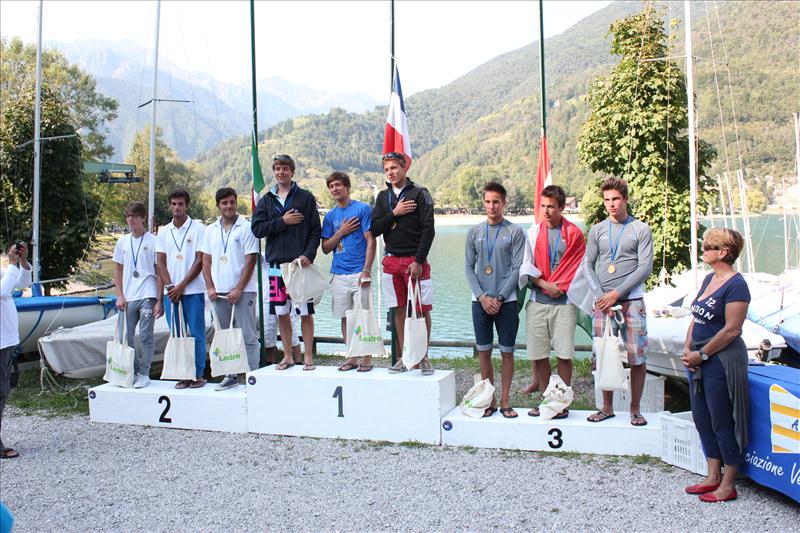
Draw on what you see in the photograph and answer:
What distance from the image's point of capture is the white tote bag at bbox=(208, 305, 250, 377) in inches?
217

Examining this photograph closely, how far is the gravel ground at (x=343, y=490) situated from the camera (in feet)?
12.1

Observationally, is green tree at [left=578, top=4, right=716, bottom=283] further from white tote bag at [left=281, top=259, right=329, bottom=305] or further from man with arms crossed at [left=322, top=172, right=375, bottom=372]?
white tote bag at [left=281, top=259, right=329, bottom=305]

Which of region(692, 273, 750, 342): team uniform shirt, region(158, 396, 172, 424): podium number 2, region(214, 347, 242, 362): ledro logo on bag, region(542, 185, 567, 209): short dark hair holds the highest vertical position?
region(542, 185, 567, 209): short dark hair

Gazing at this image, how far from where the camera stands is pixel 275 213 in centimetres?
554

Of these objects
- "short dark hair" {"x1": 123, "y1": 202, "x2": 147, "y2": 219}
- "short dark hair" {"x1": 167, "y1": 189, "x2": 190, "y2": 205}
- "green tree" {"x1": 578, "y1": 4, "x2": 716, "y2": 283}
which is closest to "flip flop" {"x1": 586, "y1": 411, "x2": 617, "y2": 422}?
"short dark hair" {"x1": 167, "y1": 189, "x2": 190, "y2": 205}

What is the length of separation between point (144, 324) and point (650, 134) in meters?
11.6

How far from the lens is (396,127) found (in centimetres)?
657

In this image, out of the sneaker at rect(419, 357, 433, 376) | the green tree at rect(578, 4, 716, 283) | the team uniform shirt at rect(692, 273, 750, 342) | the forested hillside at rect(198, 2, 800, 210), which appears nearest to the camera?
the team uniform shirt at rect(692, 273, 750, 342)

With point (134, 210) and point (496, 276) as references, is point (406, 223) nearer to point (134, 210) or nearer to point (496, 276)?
point (496, 276)

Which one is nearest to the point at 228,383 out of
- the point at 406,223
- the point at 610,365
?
the point at 406,223

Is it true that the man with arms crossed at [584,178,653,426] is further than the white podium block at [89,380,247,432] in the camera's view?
No

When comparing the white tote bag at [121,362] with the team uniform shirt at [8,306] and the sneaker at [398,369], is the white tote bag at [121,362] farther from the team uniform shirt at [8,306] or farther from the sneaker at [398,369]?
the sneaker at [398,369]

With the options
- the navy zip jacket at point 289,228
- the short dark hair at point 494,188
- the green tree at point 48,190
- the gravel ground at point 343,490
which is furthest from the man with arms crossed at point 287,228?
the green tree at point 48,190

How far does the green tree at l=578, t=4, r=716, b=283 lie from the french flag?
8.73m
